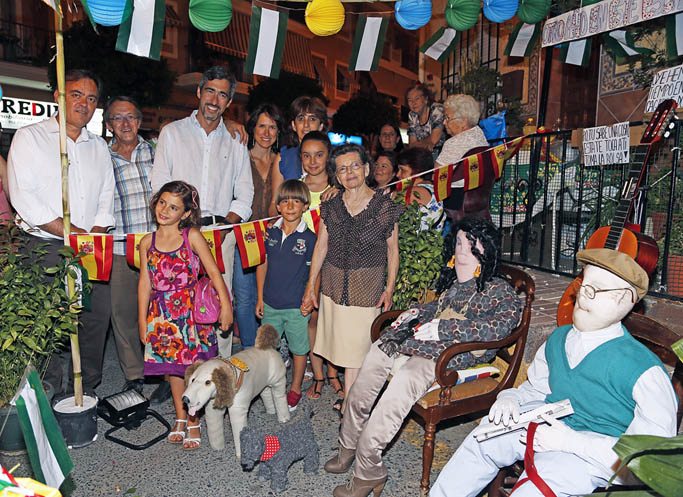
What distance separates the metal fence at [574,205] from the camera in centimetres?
420

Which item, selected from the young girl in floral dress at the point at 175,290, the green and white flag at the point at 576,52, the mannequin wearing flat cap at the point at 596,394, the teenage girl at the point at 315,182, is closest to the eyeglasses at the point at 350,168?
the teenage girl at the point at 315,182

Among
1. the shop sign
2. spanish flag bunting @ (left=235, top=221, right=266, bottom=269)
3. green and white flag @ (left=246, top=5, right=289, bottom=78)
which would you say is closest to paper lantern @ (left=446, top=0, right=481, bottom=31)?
green and white flag @ (left=246, top=5, right=289, bottom=78)

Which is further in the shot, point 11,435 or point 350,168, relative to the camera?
point 350,168

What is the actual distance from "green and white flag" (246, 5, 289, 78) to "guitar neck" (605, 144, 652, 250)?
3149 mm

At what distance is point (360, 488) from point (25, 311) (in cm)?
227

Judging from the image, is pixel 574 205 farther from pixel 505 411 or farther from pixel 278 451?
pixel 278 451

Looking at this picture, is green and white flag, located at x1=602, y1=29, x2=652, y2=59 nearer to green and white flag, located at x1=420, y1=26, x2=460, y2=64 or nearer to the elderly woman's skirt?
green and white flag, located at x1=420, y1=26, x2=460, y2=64

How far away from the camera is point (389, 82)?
1224 inches

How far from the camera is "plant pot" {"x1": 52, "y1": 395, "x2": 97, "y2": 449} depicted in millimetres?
3459

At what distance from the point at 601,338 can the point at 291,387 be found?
270cm

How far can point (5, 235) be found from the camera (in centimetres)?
347

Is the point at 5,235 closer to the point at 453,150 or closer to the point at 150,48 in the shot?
the point at 150,48

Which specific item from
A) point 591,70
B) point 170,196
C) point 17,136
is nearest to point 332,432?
point 170,196

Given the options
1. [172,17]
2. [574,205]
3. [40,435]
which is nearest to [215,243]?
[40,435]
